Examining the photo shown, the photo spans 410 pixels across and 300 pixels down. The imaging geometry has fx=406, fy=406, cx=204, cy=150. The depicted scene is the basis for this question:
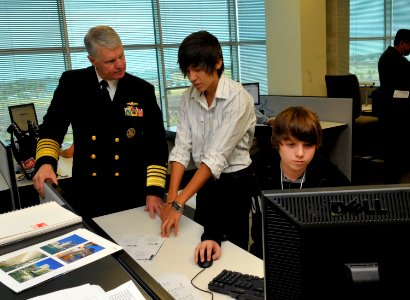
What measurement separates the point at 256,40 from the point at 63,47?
2694 millimetres

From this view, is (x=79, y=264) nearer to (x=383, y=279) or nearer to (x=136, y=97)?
(x=383, y=279)

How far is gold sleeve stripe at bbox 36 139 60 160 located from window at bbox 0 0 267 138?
2.77m

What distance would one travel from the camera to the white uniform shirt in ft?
5.34

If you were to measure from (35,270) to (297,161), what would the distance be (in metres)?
0.93

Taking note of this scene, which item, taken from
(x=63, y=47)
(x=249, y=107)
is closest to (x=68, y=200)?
(x=249, y=107)

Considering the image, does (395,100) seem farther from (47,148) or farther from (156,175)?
(47,148)

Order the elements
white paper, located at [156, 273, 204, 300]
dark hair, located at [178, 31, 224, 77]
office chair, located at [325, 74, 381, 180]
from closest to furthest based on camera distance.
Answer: white paper, located at [156, 273, 204, 300] → dark hair, located at [178, 31, 224, 77] → office chair, located at [325, 74, 381, 180]

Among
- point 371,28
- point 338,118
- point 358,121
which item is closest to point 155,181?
point 338,118

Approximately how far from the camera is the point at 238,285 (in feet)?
3.71

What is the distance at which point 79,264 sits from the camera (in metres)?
0.99

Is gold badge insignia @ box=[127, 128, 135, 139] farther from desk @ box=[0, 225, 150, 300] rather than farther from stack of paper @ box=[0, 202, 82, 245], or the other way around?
desk @ box=[0, 225, 150, 300]

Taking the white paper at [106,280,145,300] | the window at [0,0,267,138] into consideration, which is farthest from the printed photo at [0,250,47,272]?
the window at [0,0,267,138]

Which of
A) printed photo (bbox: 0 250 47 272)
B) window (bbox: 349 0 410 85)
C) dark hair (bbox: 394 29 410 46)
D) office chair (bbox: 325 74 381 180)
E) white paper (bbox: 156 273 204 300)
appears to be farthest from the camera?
window (bbox: 349 0 410 85)

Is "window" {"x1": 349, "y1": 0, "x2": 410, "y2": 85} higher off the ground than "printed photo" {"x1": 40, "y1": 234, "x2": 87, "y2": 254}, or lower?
higher
